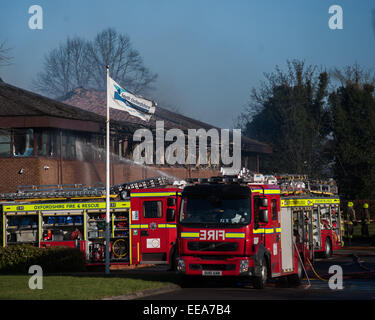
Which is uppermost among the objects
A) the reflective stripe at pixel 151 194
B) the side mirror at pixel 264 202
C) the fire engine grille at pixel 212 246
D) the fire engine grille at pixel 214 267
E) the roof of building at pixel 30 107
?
the roof of building at pixel 30 107

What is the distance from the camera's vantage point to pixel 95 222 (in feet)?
86.3

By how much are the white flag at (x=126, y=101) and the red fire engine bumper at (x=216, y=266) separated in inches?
247

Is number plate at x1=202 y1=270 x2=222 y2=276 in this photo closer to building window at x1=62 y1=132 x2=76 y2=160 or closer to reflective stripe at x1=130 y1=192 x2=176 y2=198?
reflective stripe at x1=130 y1=192 x2=176 y2=198

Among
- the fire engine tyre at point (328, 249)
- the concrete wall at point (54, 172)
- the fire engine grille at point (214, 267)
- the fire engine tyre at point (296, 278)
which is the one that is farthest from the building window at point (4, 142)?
the fire engine grille at point (214, 267)

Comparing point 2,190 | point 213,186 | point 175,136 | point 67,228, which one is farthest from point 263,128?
point 213,186

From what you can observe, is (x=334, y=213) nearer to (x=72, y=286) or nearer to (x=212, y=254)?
(x=212, y=254)

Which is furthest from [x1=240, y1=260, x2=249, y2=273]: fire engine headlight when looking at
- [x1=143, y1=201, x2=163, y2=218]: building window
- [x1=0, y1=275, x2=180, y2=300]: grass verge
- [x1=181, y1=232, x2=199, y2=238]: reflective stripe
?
[x1=143, y1=201, x2=163, y2=218]: building window

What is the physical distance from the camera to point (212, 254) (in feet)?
59.9

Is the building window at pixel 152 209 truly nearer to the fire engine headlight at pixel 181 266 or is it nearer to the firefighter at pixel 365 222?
the fire engine headlight at pixel 181 266

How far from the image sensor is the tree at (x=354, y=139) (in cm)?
5591

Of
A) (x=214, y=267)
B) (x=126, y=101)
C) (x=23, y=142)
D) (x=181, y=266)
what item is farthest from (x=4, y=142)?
(x=214, y=267)

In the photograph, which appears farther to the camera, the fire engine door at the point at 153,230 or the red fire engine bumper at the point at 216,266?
the fire engine door at the point at 153,230

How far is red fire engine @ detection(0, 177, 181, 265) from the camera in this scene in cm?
2509
